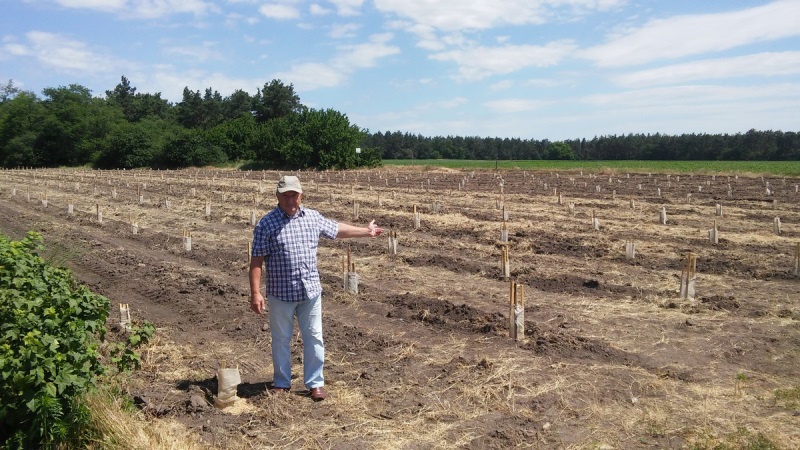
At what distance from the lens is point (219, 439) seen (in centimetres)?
422

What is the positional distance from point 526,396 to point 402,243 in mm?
7631

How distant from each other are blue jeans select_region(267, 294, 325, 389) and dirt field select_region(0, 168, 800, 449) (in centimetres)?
22

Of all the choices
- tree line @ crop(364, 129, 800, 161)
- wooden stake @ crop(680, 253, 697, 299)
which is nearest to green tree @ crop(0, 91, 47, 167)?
tree line @ crop(364, 129, 800, 161)

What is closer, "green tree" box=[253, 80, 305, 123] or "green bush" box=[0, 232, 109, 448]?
"green bush" box=[0, 232, 109, 448]

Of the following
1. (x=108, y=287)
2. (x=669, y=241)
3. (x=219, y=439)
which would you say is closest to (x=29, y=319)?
(x=219, y=439)

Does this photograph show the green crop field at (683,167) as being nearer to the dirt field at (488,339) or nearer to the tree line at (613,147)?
the tree line at (613,147)

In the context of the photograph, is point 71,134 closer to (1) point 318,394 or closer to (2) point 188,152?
(2) point 188,152

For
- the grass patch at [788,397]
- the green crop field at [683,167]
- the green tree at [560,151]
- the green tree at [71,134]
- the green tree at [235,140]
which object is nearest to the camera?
the grass patch at [788,397]

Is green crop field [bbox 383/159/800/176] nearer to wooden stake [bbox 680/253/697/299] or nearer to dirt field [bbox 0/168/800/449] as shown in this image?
dirt field [bbox 0/168/800/449]

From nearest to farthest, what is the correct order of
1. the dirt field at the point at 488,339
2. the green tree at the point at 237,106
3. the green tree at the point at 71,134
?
the dirt field at the point at 488,339, the green tree at the point at 71,134, the green tree at the point at 237,106

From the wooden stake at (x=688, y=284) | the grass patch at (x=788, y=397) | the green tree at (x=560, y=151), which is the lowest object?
the grass patch at (x=788, y=397)

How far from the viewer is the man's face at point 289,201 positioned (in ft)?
15.0

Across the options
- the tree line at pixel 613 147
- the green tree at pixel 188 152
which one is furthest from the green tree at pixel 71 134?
the tree line at pixel 613 147

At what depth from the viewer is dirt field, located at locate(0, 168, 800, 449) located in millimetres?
4434
